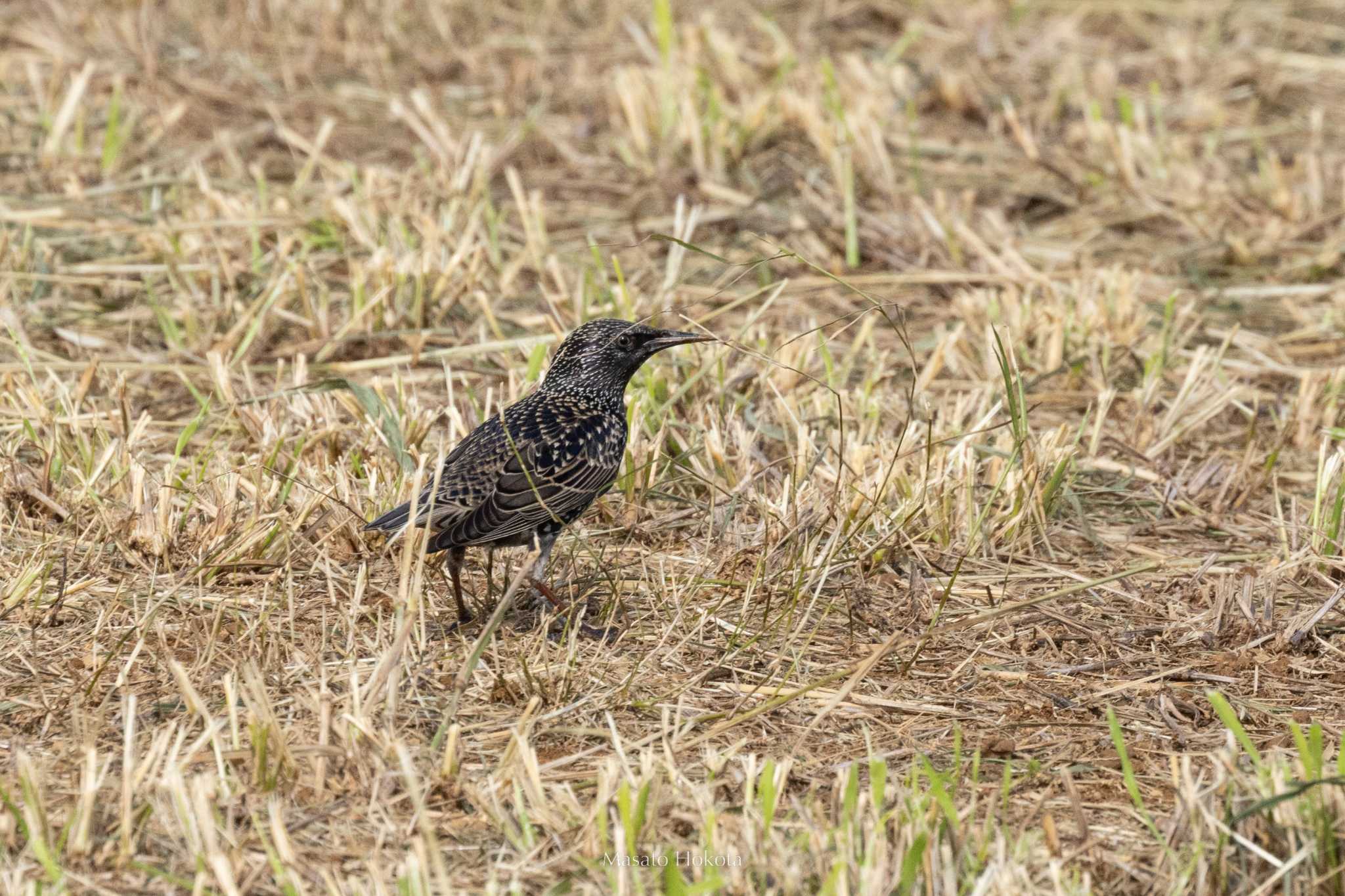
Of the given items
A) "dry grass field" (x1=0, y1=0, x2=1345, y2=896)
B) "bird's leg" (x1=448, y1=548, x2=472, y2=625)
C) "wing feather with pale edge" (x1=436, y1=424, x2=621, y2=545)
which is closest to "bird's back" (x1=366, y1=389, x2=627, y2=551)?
"wing feather with pale edge" (x1=436, y1=424, x2=621, y2=545)

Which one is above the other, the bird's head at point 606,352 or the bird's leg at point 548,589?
the bird's head at point 606,352

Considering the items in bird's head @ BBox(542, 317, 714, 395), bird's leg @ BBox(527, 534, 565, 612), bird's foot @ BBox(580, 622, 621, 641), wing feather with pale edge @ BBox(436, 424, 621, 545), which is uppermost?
bird's head @ BBox(542, 317, 714, 395)

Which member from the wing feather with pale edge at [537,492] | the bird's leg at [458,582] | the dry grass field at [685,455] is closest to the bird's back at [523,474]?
the wing feather with pale edge at [537,492]

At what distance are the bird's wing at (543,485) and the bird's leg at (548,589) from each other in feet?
0.25

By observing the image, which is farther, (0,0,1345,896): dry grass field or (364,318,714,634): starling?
(364,318,714,634): starling

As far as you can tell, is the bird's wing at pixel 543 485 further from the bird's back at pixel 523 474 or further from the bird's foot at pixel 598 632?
the bird's foot at pixel 598 632

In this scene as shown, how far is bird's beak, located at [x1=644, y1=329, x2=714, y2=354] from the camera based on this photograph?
5438 millimetres

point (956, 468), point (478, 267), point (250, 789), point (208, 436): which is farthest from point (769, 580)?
point (478, 267)

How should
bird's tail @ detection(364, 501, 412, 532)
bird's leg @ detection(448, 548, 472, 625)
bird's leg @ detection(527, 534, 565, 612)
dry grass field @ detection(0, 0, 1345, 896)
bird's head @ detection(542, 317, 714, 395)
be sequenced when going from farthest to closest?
bird's head @ detection(542, 317, 714, 395), bird's leg @ detection(527, 534, 565, 612), bird's leg @ detection(448, 548, 472, 625), bird's tail @ detection(364, 501, 412, 532), dry grass field @ detection(0, 0, 1345, 896)

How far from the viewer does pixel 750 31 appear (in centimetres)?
1126

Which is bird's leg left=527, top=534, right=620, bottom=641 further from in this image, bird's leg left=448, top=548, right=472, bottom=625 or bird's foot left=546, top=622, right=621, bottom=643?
bird's leg left=448, top=548, right=472, bottom=625

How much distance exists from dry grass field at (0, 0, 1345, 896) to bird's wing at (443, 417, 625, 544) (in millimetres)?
287

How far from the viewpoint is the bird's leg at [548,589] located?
4.82m

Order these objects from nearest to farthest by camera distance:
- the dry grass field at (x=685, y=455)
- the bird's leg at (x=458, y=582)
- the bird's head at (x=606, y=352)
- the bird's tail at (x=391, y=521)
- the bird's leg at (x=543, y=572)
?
the dry grass field at (x=685, y=455) → the bird's tail at (x=391, y=521) → the bird's leg at (x=458, y=582) → the bird's leg at (x=543, y=572) → the bird's head at (x=606, y=352)
